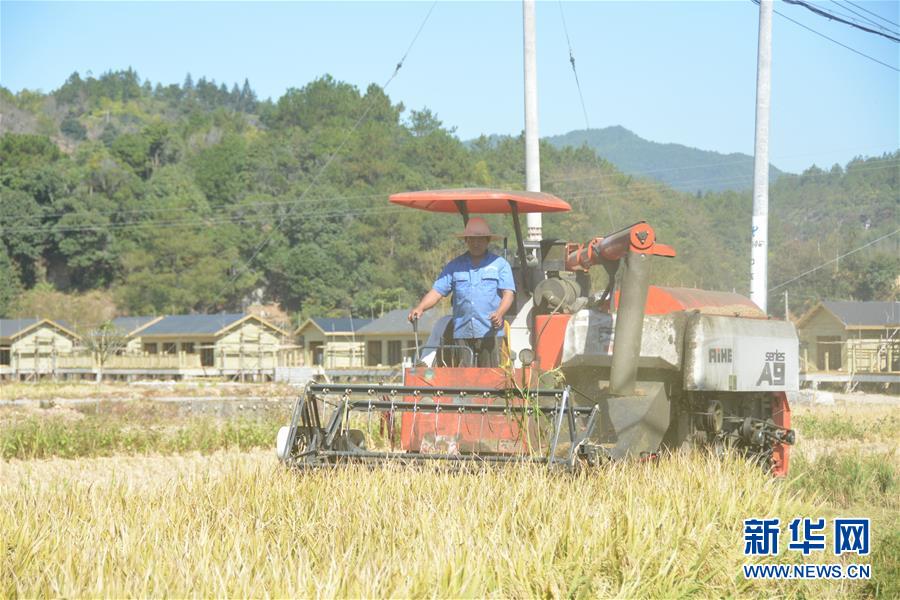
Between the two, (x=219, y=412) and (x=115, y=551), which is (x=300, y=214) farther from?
(x=115, y=551)

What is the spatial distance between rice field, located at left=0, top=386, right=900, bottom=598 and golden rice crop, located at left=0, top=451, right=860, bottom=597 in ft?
0.05

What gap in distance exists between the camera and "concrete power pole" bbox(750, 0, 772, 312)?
18922 millimetres

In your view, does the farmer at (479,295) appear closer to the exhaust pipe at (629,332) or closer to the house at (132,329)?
the exhaust pipe at (629,332)

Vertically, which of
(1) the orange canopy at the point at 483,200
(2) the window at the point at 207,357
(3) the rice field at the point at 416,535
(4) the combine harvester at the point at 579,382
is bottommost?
(2) the window at the point at 207,357

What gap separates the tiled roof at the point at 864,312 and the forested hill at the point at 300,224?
10.9m

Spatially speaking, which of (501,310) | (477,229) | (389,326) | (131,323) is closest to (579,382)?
(501,310)

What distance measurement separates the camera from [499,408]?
9.68 meters

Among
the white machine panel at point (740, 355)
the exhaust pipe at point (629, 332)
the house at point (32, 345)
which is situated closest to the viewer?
the exhaust pipe at point (629, 332)

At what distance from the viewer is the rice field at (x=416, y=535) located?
5945mm

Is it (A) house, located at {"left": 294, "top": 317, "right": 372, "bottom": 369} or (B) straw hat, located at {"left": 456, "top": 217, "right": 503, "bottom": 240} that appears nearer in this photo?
(B) straw hat, located at {"left": 456, "top": 217, "right": 503, "bottom": 240}

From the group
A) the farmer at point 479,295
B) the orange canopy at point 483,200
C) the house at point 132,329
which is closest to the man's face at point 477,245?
the farmer at point 479,295

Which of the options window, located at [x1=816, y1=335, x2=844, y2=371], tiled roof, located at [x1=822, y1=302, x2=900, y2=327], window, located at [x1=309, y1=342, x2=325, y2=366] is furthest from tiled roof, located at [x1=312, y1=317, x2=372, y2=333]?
tiled roof, located at [x1=822, y1=302, x2=900, y2=327]

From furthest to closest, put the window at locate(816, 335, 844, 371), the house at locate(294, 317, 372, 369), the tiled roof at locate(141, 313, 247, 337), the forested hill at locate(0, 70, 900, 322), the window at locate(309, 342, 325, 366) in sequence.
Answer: the forested hill at locate(0, 70, 900, 322)
the window at locate(309, 342, 325, 366)
the tiled roof at locate(141, 313, 247, 337)
the house at locate(294, 317, 372, 369)
the window at locate(816, 335, 844, 371)

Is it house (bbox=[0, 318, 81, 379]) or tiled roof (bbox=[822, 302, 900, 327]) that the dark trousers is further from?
house (bbox=[0, 318, 81, 379])
